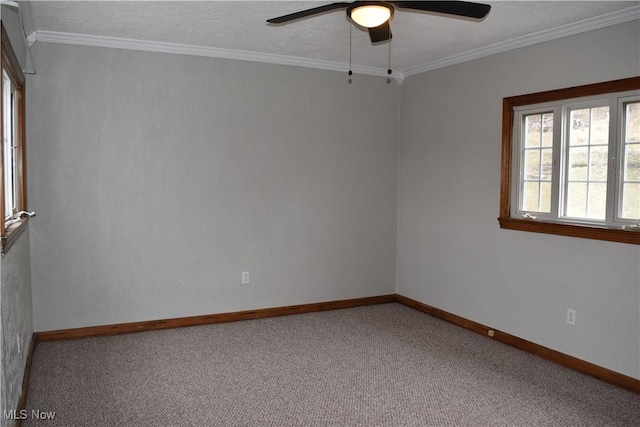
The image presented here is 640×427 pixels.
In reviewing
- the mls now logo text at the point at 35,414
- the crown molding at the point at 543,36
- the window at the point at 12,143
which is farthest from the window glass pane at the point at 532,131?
the mls now logo text at the point at 35,414

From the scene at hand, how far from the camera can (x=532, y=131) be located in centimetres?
391

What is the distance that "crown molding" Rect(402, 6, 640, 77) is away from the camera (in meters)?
3.18

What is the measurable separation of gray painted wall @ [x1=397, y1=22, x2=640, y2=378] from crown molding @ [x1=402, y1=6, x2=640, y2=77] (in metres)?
0.05

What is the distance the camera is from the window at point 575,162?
10.6 feet

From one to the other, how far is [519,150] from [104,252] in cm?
344

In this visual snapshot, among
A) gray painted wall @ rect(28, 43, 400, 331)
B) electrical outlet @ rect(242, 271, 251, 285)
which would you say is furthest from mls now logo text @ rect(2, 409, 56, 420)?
electrical outlet @ rect(242, 271, 251, 285)

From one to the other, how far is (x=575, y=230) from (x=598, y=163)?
48 cm

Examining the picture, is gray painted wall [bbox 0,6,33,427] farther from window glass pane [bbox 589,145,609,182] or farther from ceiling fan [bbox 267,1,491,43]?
window glass pane [bbox 589,145,609,182]

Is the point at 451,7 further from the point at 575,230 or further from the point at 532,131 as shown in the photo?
the point at 575,230

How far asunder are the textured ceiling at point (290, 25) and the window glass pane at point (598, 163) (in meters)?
0.88

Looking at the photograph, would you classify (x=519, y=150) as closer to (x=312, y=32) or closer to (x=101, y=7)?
(x=312, y=32)

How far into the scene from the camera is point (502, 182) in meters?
4.06

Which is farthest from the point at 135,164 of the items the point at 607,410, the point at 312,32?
the point at 607,410

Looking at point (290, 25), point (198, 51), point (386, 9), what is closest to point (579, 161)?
point (386, 9)
